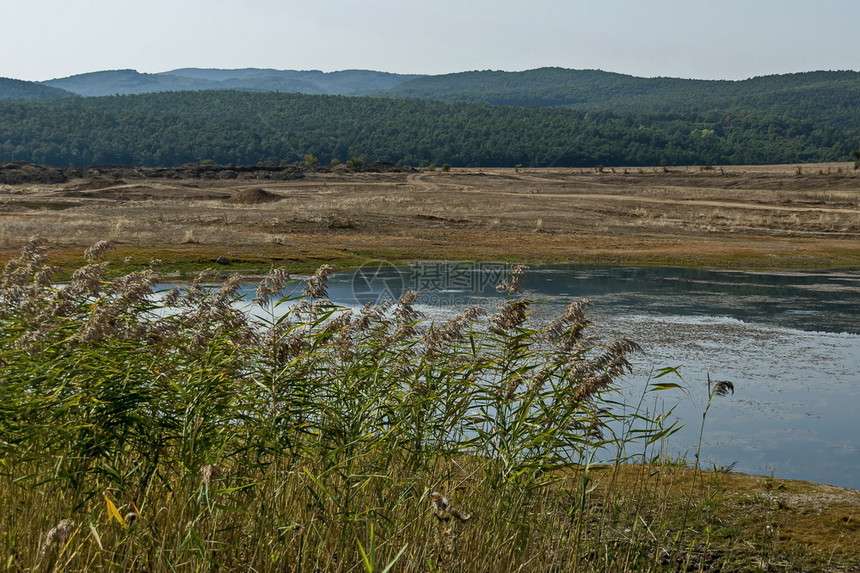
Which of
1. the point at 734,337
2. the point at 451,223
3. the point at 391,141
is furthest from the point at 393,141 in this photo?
the point at 734,337

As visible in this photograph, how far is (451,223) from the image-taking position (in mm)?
47625

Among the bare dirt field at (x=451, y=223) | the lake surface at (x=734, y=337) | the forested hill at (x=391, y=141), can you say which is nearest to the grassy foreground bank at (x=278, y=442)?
the lake surface at (x=734, y=337)

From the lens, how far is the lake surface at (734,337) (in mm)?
11422

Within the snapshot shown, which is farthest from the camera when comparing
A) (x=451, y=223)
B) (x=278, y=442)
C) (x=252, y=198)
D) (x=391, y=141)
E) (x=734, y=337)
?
(x=391, y=141)

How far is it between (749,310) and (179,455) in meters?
20.7

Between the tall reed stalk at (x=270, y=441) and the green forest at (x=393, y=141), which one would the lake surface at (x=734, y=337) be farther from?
the green forest at (x=393, y=141)

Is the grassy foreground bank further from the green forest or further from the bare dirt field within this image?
the green forest

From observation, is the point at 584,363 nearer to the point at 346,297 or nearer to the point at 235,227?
the point at 346,297

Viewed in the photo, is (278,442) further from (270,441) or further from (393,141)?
(393,141)

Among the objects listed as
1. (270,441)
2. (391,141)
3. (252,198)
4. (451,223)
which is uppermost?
(270,441)

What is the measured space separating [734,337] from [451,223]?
29.6 meters

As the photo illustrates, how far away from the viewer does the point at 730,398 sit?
13719mm

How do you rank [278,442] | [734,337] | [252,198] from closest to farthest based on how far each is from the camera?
1. [278,442]
2. [734,337]
3. [252,198]

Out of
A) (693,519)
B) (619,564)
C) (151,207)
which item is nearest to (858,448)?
(693,519)
